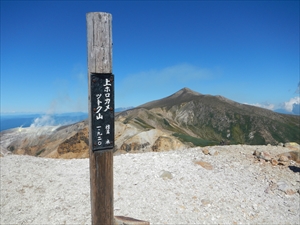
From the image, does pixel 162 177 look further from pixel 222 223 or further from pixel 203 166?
pixel 222 223

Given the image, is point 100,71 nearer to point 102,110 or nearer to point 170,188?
point 102,110

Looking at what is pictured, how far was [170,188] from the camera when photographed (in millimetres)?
9891

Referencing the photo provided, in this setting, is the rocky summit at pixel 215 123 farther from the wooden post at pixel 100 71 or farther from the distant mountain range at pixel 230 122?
the wooden post at pixel 100 71

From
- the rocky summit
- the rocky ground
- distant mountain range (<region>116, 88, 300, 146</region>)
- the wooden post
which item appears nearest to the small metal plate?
the wooden post

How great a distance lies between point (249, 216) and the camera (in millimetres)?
8648

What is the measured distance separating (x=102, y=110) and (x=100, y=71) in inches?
28.2

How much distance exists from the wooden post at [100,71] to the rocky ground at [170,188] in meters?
4.16

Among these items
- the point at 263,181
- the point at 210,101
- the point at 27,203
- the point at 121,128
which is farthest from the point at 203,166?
the point at 210,101

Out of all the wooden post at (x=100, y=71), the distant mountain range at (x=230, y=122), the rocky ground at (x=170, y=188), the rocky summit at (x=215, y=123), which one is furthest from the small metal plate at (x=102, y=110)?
the distant mountain range at (x=230, y=122)

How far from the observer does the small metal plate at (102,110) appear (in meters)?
4.15

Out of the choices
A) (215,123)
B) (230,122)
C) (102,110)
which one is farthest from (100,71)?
(230,122)

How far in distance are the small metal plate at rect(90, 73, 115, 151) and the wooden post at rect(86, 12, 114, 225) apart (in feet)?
0.24

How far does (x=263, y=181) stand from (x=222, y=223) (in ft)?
12.9

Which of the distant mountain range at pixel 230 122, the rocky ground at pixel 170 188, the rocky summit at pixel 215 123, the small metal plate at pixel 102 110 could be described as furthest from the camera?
the distant mountain range at pixel 230 122
